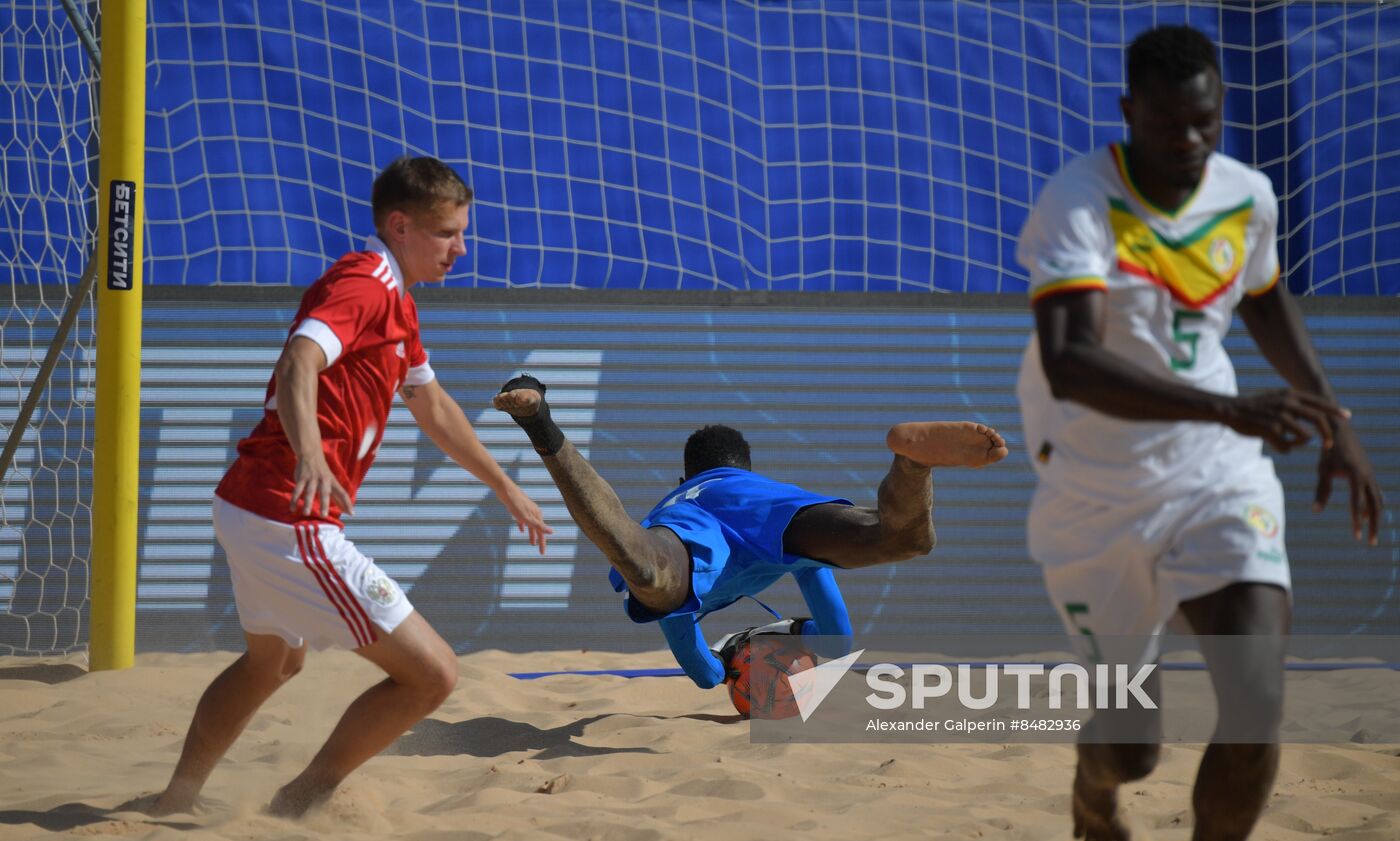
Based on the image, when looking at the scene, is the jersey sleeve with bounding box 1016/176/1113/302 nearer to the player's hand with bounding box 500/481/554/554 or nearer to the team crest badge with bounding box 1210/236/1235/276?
the team crest badge with bounding box 1210/236/1235/276

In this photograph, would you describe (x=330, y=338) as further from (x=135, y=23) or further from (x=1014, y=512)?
(x=1014, y=512)

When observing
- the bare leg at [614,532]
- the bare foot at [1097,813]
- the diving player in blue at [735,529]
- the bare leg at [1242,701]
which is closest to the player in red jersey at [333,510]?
the diving player in blue at [735,529]

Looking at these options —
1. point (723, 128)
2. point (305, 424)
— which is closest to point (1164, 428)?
point (305, 424)

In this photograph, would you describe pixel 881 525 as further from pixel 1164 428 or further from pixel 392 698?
pixel 1164 428

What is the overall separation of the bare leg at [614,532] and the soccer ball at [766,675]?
0.57 meters

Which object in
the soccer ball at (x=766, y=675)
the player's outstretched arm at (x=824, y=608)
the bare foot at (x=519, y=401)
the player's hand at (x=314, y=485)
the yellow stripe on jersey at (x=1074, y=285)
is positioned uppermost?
the yellow stripe on jersey at (x=1074, y=285)

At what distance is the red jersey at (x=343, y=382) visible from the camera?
137 inches

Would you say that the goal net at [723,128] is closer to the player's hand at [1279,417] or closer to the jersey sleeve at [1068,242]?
the jersey sleeve at [1068,242]

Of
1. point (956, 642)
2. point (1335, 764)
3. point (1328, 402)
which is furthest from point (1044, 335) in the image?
point (956, 642)

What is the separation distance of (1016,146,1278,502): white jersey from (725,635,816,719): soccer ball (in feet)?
8.83

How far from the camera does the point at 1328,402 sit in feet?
8.60

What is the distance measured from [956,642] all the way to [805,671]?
103 inches

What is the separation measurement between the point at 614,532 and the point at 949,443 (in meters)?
1.28

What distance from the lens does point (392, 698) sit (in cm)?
360
